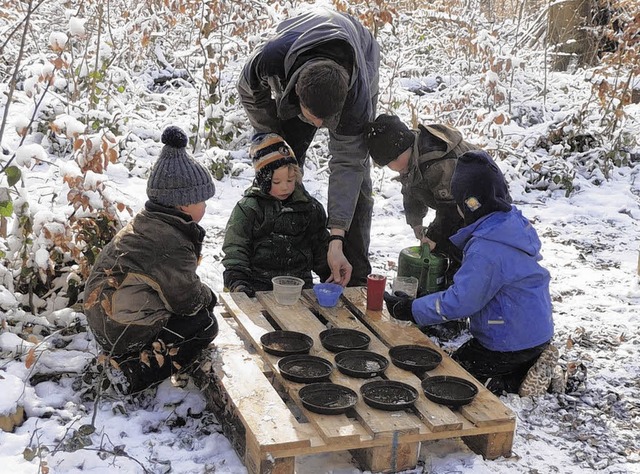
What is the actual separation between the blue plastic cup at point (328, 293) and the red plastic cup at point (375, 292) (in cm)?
18

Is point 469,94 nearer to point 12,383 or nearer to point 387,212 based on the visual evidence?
point 387,212

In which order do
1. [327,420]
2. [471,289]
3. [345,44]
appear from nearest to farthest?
[327,420] → [471,289] → [345,44]

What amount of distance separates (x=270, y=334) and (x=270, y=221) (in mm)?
980

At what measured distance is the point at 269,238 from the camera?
4332 mm

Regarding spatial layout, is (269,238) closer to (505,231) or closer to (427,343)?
(427,343)

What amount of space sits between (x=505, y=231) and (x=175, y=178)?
1.56m

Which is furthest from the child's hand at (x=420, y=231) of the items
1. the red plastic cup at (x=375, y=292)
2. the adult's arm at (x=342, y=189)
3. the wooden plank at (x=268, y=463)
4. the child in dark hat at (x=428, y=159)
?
the wooden plank at (x=268, y=463)

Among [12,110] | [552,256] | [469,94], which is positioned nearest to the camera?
[552,256]

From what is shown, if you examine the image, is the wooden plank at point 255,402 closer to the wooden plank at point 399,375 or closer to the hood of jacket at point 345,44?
the wooden plank at point 399,375

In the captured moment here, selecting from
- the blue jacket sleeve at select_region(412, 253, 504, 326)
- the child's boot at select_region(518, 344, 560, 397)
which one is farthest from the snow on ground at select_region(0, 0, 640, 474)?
the blue jacket sleeve at select_region(412, 253, 504, 326)

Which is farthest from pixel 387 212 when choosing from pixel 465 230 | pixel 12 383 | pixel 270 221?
pixel 12 383

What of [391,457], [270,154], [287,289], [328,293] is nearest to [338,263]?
[328,293]

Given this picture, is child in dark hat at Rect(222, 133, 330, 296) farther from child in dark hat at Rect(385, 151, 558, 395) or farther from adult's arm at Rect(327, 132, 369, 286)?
child in dark hat at Rect(385, 151, 558, 395)

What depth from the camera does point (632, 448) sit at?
3184mm
